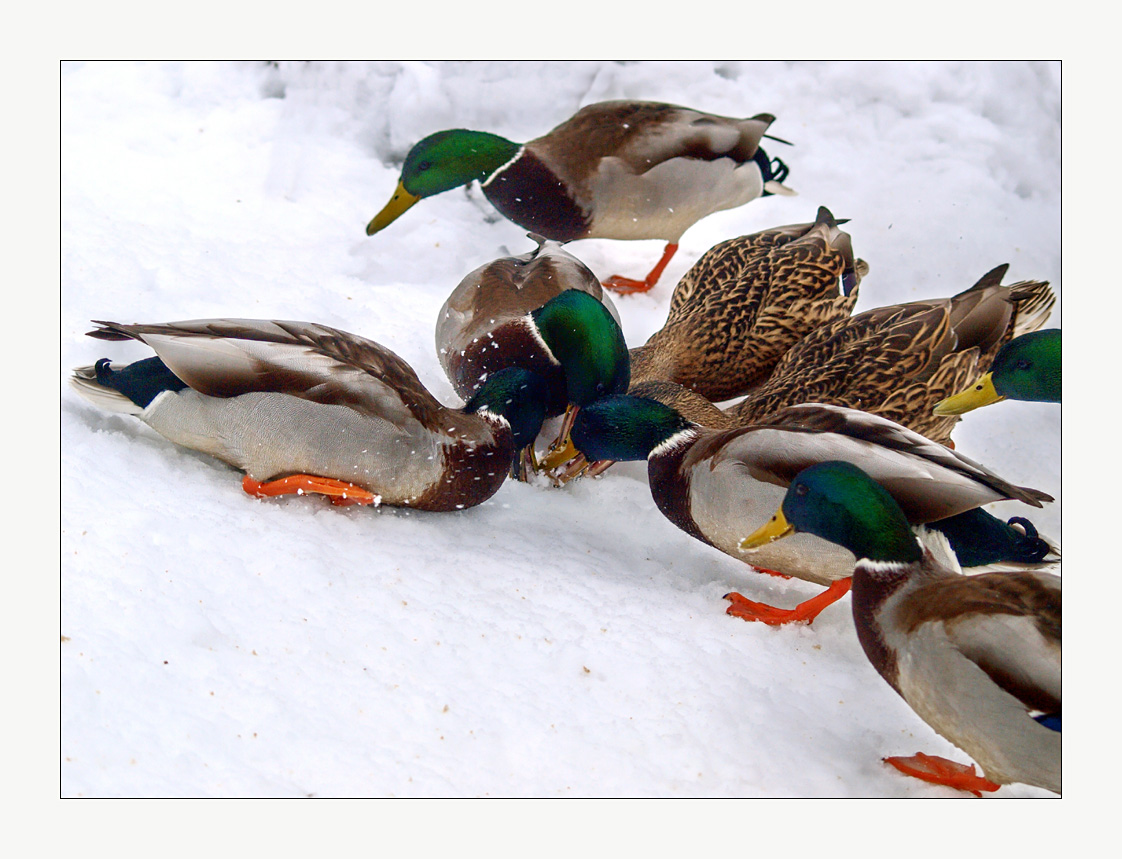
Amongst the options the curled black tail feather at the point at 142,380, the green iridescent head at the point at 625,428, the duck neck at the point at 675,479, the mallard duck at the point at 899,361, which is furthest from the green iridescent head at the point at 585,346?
the curled black tail feather at the point at 142,380

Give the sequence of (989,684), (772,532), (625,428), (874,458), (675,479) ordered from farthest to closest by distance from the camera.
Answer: (625,428) → (675,479) → (874,458) → (772,532) → (989,684)

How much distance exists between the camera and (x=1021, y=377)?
3721 millimetres

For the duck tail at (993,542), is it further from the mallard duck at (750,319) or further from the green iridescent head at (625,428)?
the mallard duck at (750,319)

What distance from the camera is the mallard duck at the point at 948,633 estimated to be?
7.79 ft

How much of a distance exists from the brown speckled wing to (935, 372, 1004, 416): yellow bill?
1.82 meters

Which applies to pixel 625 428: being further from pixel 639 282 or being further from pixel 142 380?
pixel 639 282

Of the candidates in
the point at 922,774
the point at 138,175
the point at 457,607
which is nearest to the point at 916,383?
the point at 922,774

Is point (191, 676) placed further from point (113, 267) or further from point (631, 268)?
point (631, 268)

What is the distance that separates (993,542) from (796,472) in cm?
64

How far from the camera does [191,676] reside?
8.56 feet

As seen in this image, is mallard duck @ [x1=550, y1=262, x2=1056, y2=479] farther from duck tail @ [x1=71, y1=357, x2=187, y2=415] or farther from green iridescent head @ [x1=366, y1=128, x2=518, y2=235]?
green iridescent head @ [x1=366, y1=128, x2=518, y2=235]

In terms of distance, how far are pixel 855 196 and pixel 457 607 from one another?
150 inches

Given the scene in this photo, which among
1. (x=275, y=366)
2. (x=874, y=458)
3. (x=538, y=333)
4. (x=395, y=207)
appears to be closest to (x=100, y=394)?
(x=275, y=366)

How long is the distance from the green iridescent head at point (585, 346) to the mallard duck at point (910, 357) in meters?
0.51
